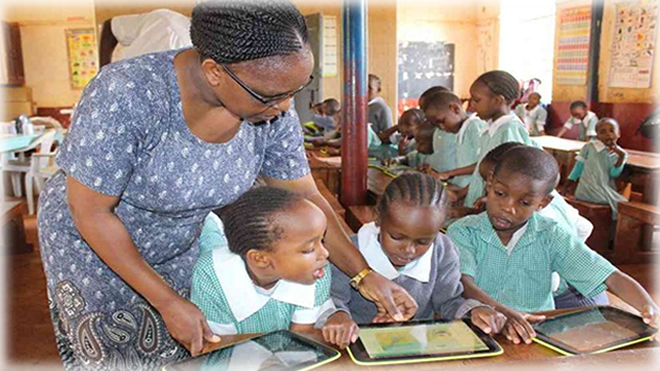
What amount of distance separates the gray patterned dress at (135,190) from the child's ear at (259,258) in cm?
15

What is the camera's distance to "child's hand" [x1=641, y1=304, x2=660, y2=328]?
120 centimetres

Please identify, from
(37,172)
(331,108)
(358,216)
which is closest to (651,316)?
(358,216)

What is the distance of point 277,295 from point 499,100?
200 cm

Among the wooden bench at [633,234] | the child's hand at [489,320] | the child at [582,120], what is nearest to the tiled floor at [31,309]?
the wooden bench at [633,234]

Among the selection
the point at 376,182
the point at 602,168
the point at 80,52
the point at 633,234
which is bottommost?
the point at 633,234

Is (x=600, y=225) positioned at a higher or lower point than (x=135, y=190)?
lower

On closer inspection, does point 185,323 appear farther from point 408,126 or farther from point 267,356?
point 408,126

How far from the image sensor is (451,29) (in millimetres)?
10836

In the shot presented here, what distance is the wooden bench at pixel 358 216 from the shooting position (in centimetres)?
269

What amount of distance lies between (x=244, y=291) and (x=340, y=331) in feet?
0.87

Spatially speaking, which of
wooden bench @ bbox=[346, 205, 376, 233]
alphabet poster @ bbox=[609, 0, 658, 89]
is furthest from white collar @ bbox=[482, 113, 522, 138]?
alphabet poster @ bbox=[609, 0, 658, 89]

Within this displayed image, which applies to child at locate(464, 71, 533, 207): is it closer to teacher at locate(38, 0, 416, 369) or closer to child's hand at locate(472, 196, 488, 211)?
child's hand at locate(472, 196, 488, 211)

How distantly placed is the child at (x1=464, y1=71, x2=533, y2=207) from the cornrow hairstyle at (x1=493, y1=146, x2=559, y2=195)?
1.04m

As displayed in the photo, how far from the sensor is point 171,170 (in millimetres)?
1229
